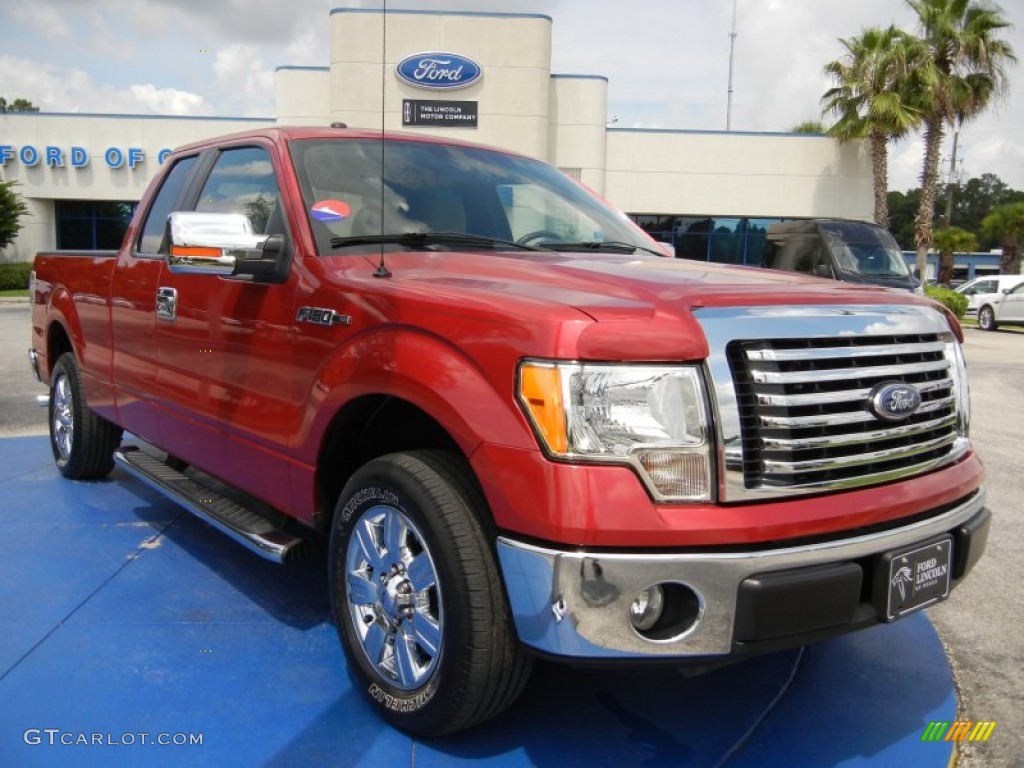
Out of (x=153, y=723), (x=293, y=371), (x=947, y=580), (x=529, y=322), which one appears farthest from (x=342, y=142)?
(x=947, y=580)

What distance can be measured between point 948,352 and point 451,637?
1.82 metres

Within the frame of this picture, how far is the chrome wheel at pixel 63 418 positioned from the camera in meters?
5.41

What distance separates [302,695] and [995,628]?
2.87 m

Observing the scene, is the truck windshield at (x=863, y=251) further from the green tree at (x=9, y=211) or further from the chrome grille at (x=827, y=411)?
the green tree at (x=9, y=211)

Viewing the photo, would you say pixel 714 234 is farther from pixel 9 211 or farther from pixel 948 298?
pixel 9 211

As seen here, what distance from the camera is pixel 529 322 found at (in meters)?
2.25

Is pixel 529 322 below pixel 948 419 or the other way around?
the other way around

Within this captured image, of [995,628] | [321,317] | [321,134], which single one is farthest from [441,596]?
[995,628]

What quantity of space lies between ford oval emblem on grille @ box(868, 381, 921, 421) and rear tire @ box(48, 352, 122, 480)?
14.6 ft

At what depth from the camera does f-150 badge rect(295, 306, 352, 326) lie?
9.34ft

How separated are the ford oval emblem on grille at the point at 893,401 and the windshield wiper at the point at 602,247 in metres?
1.45

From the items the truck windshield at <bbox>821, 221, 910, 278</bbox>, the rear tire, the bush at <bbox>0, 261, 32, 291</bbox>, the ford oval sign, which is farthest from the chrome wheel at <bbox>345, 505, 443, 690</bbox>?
the bush at <bbox>0, 261, 32, 291</bbox>

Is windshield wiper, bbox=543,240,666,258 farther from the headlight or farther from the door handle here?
the door handle

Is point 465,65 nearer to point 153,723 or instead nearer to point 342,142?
point 342,142
